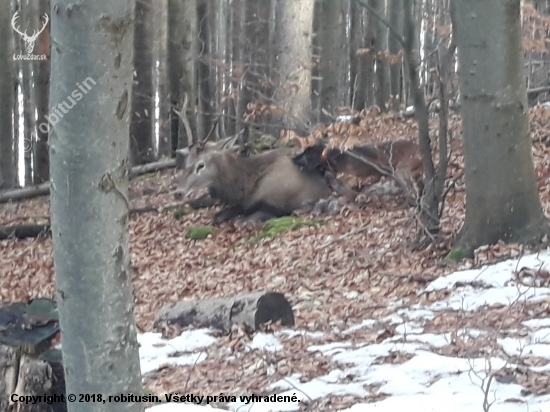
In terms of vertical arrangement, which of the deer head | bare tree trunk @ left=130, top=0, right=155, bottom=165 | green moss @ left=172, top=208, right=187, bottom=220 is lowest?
green moss @ left=172, top=208, right=187, bottom=220

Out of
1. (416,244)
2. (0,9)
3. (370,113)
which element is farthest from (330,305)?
(0,9)

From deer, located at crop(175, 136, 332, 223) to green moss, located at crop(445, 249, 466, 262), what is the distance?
3997mm

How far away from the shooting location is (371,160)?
11.3m

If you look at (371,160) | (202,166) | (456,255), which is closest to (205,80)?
(202,166)

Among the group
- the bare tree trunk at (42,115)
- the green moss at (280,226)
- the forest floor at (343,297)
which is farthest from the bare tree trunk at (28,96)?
the green moss at (280,226)

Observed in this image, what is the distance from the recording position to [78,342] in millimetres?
3012

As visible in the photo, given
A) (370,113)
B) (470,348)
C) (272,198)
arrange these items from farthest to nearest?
1. (272,198)
2. (370,113)
3. (470,348)

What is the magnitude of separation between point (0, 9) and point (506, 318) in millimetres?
11813

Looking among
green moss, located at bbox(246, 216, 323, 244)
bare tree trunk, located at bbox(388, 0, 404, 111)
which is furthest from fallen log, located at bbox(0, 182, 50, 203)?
bare tree trunk, located at bbox(388, 0, 404, 111)

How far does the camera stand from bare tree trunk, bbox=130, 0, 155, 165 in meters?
17.1

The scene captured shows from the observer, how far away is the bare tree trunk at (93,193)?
283 centimetres

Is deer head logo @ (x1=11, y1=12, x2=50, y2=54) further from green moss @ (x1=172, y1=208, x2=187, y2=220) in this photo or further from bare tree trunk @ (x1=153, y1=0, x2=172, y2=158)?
green moss @ (x1=172, y1=208, x2=187, y2=220)

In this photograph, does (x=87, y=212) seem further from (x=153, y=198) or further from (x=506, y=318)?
(x=153, y=198)

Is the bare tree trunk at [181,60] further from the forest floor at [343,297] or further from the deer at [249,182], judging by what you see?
the deer at [249,182]
